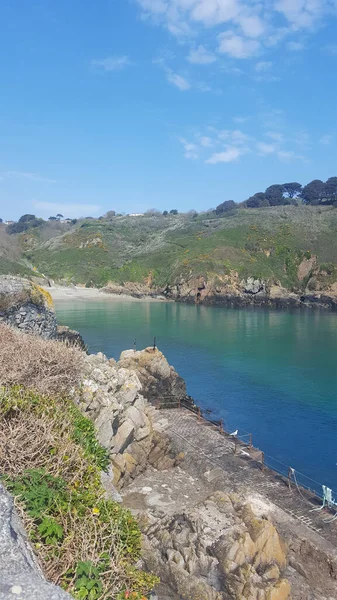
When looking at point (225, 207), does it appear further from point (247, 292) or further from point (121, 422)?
point (121, 422)

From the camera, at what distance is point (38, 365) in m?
14.1

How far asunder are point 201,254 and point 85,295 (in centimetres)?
3347

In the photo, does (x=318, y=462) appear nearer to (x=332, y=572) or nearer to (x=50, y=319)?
(x=332, y=572)

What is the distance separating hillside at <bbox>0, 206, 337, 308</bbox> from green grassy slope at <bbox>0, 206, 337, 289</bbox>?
0.27 meters

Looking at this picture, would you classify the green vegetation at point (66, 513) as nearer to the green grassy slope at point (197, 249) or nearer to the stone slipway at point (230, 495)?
the stone slipway at point (230, 495)

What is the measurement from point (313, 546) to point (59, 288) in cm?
10695

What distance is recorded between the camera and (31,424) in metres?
9.16

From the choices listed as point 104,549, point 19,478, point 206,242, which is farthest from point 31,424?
point 206,242

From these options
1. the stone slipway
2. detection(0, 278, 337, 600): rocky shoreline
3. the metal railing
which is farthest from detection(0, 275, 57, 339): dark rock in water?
the stone slipway

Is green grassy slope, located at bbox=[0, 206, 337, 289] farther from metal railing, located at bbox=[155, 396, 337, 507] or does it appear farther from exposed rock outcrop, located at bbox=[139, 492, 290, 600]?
exposed rock outcrop, located at bbox=[139, 492, 290, 600]

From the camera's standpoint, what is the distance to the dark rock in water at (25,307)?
27.5 m

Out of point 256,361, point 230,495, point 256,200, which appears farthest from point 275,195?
point 230,495

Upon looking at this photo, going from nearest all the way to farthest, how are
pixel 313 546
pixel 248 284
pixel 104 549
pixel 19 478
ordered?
pixel 104 549
pixel 19 478
pixel 313 546
pixel 248 284

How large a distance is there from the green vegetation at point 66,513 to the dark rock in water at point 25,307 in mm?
18519
